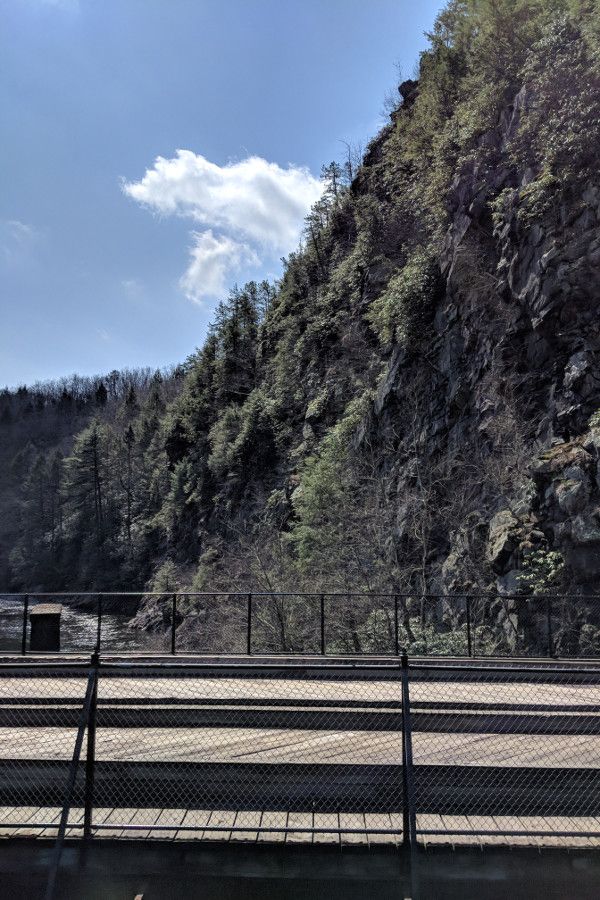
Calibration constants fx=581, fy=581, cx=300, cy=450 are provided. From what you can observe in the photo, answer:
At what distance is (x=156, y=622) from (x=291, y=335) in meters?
19.2

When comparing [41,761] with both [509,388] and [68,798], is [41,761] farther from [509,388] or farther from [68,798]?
[509,388]

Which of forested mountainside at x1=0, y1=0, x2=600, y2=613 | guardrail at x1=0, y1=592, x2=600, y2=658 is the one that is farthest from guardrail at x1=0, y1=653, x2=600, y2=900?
forested mountainside at x1=0, y1=0, x2=600, y2=613

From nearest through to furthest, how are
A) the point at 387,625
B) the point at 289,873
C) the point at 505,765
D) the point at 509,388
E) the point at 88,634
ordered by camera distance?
the point at 289,873, the point at 505,765, the point at 387,625, the point at 509,388, the point at 88,634

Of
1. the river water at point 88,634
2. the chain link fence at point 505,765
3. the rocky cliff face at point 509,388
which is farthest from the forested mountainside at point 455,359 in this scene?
the chain link fence at point 505,765

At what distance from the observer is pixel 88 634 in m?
37.6

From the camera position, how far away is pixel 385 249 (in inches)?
1127

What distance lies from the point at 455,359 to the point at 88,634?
3019 cm

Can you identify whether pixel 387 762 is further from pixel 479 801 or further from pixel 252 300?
pixel 252 300

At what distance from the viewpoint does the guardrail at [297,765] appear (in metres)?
5.00

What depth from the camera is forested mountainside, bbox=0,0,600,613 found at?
14.7 metres

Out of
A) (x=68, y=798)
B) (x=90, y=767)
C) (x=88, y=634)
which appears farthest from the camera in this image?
(x=88, y=634)

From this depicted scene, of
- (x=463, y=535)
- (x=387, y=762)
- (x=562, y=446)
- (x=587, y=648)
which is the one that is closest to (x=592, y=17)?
(x=562, y=446)

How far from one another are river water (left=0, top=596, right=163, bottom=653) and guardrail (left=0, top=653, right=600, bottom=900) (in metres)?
20.2

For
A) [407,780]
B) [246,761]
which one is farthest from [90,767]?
[407,780]
